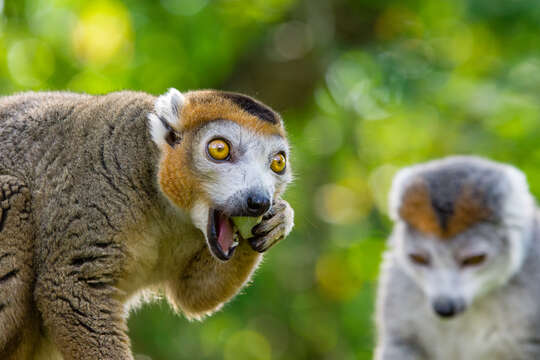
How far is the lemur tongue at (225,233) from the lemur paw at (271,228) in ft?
0.54

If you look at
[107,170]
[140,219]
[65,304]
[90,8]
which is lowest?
[65,304]

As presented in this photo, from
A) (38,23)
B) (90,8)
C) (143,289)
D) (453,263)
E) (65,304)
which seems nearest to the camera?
(65,304)

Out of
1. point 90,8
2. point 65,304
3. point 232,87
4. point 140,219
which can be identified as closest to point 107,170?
point 140,219

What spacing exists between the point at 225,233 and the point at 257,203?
41 centimetres

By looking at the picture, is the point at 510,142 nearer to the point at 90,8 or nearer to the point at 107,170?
the point at 90,8

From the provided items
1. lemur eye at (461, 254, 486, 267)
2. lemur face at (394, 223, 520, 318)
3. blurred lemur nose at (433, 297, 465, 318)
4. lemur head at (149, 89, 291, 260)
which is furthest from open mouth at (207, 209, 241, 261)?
lemur eye at (461, 254, 486, 267)

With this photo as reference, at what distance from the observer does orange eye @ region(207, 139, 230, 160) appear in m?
5.03

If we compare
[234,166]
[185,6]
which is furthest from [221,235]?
[185,6]

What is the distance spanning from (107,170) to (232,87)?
335 inches

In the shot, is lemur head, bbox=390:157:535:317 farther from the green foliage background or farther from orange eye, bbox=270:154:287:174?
the green foliage background

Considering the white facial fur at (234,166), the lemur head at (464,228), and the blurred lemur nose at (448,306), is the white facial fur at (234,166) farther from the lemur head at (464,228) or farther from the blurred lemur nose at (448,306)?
the lemur head at (464,228)

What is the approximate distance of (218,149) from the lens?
5.05m

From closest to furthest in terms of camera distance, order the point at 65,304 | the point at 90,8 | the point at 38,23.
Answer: the point at 65,304, the point at 90,8, the point at 38,23

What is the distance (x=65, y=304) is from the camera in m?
4.76
